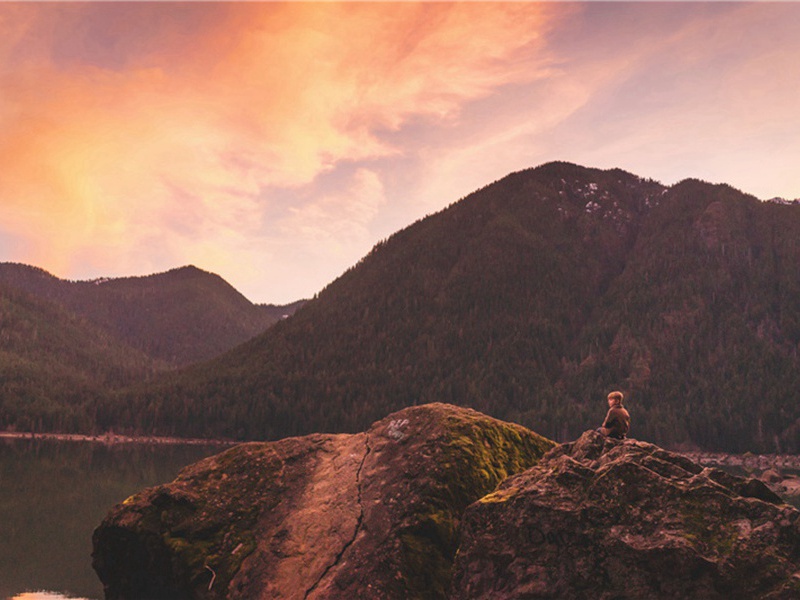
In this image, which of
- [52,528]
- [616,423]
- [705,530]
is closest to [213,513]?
[616,423]

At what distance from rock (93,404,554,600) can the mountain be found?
0.03m

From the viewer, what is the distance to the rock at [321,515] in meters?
12.9

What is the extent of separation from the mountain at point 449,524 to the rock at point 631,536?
20 mm

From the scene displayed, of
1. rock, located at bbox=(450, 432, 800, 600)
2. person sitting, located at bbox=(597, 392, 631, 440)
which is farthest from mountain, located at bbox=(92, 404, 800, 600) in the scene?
person sitting, located at bbox=(597, 392, 631, 440)

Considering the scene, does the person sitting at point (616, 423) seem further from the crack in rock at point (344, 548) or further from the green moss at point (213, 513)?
the green moss at point (213, 513)

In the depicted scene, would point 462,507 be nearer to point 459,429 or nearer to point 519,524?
point 459,429

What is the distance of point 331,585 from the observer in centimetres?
1262

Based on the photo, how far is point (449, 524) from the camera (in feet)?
43.2

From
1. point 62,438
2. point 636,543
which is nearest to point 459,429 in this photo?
point 636,543

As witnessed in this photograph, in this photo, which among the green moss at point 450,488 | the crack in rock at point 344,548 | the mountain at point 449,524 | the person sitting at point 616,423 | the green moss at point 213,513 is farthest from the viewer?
the green moss at point 213,513

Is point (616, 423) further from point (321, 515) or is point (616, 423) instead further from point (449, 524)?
point (321, 515)

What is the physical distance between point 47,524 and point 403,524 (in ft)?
83.6

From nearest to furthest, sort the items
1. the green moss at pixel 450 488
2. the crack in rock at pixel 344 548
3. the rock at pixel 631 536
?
the rock at pixel 631 536, the green moss at pixel 450 488, the crack in rock at pixel 344 548

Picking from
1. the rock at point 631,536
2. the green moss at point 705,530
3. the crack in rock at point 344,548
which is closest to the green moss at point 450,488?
the crack in rock at point 344,548
